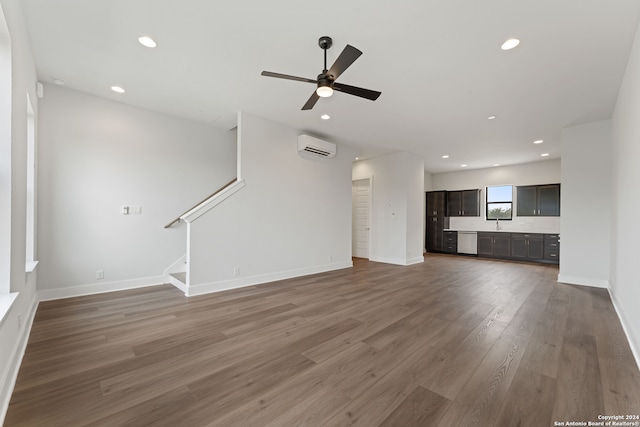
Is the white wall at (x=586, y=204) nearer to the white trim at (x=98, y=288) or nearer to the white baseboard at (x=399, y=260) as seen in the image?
the white baseboard at (x=399, y=260)

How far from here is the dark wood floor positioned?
5.02 ft

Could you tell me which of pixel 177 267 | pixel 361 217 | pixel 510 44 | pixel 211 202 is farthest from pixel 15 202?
pixel 361 217

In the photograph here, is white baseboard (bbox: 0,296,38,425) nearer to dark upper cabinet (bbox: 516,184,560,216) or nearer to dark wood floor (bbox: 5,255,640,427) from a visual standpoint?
dark wood floor (bbox: 5,255,640,427)

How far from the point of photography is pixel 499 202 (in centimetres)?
828

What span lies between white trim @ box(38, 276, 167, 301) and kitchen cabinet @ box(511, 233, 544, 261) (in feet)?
29.6

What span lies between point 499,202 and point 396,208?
4.04 m

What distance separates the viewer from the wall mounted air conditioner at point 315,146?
16.4ft

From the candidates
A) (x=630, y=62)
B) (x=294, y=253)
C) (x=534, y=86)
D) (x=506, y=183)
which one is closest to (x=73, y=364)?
(x=294, y=253)

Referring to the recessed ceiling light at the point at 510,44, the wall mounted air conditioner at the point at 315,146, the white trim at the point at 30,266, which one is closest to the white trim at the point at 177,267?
the white trim at the point at 30,266

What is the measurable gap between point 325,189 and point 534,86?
12.3ft

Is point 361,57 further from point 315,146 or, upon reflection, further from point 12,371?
point 12,371

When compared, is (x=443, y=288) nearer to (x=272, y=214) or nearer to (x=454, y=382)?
(x=454, y=382)

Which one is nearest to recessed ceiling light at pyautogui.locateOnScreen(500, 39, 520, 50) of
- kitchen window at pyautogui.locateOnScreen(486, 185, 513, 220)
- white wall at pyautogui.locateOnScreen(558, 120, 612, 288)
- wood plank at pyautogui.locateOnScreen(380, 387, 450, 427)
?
wood plank at pyautogui.locateOnScreen(380, 387, 450, 427)

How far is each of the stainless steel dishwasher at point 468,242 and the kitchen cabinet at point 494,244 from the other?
0.21 meters
